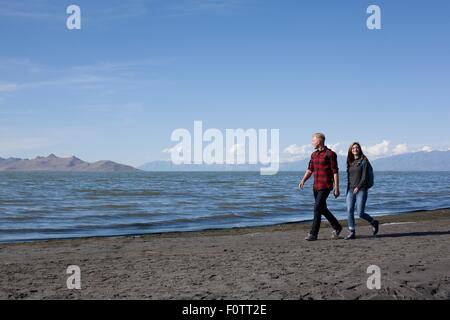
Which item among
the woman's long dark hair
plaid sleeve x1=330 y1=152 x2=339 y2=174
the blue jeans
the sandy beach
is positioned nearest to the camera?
the sandy beach

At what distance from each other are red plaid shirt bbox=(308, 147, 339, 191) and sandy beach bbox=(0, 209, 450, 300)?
1206mm

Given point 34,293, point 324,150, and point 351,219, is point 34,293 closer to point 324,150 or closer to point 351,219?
point 324,150

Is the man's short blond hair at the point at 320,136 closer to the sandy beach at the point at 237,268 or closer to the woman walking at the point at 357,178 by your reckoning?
the woman walking at the point at 357,178

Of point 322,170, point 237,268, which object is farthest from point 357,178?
point 237,268

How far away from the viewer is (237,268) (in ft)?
23.5

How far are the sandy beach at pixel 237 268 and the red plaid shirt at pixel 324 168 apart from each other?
1.21 m

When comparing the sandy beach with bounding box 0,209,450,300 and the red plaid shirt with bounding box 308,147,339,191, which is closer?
the sandy beach with bounding box 0,209,450,300

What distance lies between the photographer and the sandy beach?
5676 millimetres

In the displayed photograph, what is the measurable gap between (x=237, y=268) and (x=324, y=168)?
3.43 m

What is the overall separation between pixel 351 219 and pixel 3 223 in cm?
1220

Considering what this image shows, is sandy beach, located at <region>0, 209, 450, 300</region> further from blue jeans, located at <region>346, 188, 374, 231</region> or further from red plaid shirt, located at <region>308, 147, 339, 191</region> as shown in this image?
red plaid shirt, located at <region>308, 147, 339, 191</region>

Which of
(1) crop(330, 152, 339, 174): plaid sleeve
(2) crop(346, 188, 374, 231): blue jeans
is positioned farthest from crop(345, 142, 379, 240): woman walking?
(1) crop(330, 152, 339, 174): plaid sleeve

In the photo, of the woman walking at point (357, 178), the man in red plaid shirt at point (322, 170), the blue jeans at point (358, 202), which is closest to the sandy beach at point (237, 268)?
the blue jeans at point (358, 202)
